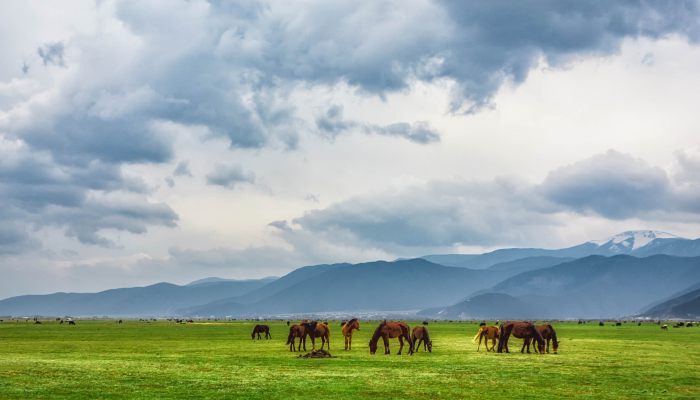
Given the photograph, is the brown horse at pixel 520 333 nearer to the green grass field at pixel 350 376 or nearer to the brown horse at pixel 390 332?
the green grass field at pixel 350 376

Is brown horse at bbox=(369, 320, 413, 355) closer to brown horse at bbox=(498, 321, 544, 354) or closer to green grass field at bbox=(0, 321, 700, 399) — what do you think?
green grass field at bbox=(0, 321, 700, 399)

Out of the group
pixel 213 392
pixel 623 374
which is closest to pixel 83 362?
pixel 213 392

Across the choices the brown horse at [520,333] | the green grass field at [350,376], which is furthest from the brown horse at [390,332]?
the brown horse at [520,333]

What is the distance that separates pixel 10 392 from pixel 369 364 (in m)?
18.9

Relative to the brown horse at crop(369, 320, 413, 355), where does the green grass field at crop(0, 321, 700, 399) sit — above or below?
below

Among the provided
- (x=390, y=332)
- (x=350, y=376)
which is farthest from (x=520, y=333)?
(x=350, y=376)

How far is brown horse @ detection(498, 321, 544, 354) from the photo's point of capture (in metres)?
46.5

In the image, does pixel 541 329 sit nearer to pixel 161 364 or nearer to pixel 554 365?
pixel 554 365

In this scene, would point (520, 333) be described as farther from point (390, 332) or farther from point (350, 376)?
point (350, 376)

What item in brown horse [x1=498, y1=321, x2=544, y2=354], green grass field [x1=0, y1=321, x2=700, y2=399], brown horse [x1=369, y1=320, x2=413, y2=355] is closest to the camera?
green grass field [x1=0, y1=321, x2=700, y2=399]

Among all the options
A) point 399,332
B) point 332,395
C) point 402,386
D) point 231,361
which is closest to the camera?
point 332,395

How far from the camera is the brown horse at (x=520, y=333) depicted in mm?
46469

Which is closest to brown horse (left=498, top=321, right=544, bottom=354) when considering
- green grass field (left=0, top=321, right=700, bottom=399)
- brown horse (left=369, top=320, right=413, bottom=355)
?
green grass field (left=0, top=321, right=700, bottom=399)

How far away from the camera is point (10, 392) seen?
25.0m
